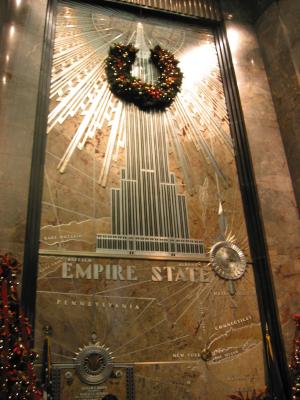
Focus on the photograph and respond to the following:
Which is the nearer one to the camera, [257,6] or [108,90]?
[108,90]

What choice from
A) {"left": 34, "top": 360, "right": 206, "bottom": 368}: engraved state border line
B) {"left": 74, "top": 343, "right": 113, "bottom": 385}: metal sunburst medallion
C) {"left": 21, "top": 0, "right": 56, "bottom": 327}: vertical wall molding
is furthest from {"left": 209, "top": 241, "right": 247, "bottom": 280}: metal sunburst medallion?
{"left": 21, "top": 0, "right": 56, "bottom": 327}: vertical wall molding

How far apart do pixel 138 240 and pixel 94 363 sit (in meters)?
1.69

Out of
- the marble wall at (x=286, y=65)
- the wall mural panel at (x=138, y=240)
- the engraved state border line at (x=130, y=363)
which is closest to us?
the engraved state border line at (x=130, y=363)

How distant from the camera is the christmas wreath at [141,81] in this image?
7145 millimetres

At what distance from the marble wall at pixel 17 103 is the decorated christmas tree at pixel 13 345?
494 mm

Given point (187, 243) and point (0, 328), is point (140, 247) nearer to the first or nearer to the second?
point (187, 243)

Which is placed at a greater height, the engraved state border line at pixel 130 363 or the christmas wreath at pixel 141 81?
the christmas wreath at pixel 141 81

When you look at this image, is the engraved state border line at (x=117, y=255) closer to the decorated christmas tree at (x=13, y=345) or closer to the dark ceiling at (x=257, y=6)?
the decorated christmas tree at (x=13, y=345)

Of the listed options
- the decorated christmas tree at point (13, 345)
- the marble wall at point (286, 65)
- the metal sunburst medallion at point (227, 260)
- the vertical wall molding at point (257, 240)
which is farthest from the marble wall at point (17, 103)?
the marble wall at point (286, 65)

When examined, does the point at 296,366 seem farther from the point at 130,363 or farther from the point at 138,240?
the point at 138,240

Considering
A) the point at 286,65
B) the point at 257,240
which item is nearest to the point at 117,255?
the point at 257,240

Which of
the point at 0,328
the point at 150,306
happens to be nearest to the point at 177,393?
the point at 150,306

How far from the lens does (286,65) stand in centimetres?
753

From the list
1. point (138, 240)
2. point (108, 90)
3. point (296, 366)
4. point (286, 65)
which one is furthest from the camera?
point (286, 65)
